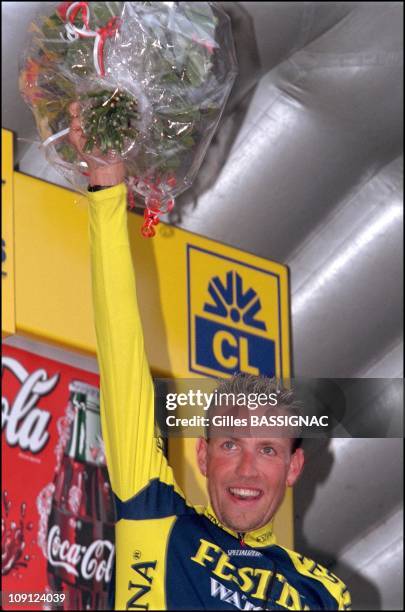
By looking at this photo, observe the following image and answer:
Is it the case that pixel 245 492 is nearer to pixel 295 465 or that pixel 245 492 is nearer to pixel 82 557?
pixel 295 465

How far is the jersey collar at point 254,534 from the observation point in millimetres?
1682

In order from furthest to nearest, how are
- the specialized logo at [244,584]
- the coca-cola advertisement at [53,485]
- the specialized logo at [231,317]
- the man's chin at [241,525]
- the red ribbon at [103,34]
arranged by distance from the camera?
the specialized logo at [231,317] → the coca-cola advertisement at [53,485] → the red ribbon at [103,34] → the man's chin at [241,525] → the specialized logo at [244,584]

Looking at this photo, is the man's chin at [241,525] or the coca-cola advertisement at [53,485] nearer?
the man's chin at [241,525]

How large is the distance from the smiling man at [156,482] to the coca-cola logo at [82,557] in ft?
3.94

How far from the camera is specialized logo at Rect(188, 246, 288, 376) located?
10.4 feet

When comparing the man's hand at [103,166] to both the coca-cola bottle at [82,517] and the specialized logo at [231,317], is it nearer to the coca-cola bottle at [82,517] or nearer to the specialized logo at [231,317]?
the coca-cola bottle at [82,517]

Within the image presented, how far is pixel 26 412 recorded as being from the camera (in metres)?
2.88

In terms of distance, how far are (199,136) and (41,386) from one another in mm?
1075

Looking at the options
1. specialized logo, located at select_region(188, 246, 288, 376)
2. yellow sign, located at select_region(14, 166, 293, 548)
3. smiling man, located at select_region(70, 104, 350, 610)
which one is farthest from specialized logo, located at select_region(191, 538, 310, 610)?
specialized logo, located at select_region(188, 246, 288, 376)

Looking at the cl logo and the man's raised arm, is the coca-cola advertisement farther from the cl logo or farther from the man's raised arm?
the man's raised arm

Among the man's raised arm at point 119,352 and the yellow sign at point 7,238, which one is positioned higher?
the yellow sign at point 7,238

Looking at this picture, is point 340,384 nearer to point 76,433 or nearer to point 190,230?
point 76,433

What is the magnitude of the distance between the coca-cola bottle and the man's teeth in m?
1.24

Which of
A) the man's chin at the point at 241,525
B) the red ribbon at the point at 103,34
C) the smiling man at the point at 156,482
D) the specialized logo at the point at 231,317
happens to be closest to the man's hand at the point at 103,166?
the smiling man at the point at 156,482
